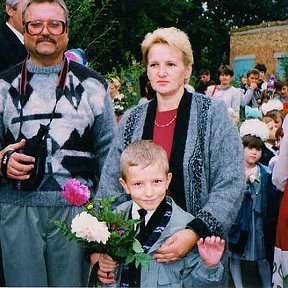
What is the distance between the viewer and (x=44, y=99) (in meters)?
3.38

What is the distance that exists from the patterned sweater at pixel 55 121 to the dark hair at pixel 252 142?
220cm

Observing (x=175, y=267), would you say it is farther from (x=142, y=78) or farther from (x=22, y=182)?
(x=142, y=78)

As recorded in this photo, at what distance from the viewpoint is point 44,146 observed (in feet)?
10.9

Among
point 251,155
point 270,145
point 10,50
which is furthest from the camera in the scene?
point 270,145

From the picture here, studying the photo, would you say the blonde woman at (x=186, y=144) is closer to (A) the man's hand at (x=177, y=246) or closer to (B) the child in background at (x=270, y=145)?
(A) the man's hand at (x=177, y=246)

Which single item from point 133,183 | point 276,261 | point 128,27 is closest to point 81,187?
point 133,183

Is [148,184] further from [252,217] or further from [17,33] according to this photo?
[252,217]

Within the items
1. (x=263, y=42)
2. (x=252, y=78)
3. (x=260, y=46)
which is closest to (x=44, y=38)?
(x=252, y=78)

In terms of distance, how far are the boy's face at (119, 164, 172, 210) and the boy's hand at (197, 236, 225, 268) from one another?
27 centimetres

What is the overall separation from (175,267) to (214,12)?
29464mm

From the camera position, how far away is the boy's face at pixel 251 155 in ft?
17.7

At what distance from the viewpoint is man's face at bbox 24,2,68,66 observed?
3.38 metres

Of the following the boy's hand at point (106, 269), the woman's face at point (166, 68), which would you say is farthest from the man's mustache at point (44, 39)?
the boy's hand at point (106, 269)

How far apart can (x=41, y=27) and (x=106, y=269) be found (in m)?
1.28
